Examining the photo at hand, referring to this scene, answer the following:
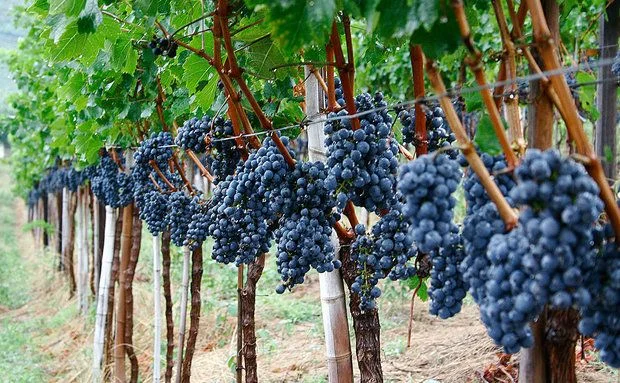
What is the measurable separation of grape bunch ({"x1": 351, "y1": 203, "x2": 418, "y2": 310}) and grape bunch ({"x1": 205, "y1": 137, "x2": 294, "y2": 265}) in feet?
0.91

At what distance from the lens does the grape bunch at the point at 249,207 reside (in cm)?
155

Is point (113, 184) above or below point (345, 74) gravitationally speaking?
above

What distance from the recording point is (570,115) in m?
0.94

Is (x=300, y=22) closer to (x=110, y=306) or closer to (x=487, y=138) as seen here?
(x=487, y=138)

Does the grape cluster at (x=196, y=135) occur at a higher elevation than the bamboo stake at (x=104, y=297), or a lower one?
higher

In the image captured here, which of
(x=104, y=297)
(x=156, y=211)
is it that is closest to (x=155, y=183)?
(x=156, y=211)

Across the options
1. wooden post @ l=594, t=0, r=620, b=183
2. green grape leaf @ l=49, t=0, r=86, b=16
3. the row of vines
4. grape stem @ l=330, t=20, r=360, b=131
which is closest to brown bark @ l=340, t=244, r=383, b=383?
the row of vines

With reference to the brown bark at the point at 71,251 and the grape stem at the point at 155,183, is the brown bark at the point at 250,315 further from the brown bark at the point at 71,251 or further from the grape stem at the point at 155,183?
the brown bark at the point at 71,251

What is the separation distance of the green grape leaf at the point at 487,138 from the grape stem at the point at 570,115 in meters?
0.11

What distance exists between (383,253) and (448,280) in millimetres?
391

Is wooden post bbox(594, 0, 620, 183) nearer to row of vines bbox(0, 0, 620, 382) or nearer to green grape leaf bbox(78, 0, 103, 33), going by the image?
row of vines bbox(0, 0, 620, 382)

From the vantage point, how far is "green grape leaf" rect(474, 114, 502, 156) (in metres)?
0.98

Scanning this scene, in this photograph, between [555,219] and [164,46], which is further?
[164,46]

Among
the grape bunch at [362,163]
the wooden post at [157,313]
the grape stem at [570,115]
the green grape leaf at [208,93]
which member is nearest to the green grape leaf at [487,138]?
the grape stem at [570,115]
